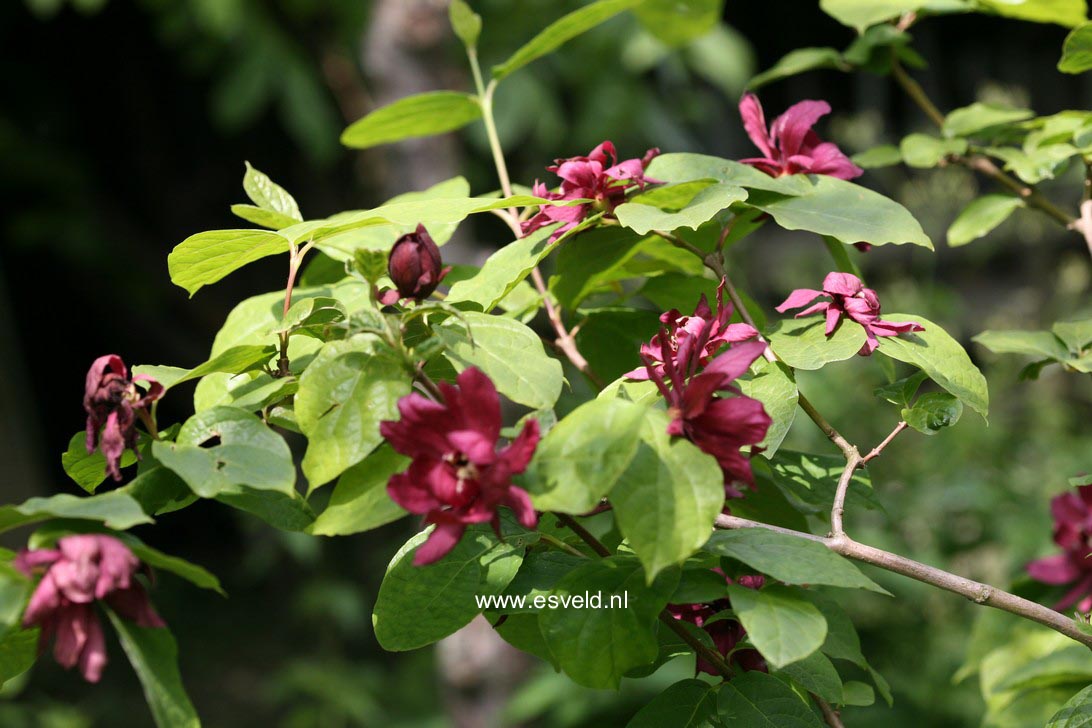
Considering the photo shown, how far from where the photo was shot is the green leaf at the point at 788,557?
0.50 metres

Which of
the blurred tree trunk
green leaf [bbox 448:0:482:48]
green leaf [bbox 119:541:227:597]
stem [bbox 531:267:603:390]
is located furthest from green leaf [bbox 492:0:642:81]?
the blurred tree trunk

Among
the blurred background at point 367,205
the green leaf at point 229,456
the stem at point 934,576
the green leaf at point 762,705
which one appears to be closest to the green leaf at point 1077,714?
the stem at point 934,576

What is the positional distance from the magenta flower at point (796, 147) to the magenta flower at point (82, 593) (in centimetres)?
51

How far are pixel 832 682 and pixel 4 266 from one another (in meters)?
4.69

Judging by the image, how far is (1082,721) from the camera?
0.65 meters

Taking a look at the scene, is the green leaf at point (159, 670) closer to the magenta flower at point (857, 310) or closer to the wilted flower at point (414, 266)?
the wilted flower at point (414, 266)

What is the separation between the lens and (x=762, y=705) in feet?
1.96

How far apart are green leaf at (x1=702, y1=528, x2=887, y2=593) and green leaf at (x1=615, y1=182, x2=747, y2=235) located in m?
0.18

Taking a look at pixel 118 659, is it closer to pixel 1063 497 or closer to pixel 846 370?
pixel 846 370

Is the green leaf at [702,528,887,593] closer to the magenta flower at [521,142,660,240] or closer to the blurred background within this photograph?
the magenta flower at [521,142,660,240]

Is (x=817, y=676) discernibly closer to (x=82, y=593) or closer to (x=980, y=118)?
(x=82, y=593)

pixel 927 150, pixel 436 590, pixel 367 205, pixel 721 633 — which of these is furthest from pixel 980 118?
pixel 367 205

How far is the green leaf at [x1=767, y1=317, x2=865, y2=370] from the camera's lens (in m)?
0.60

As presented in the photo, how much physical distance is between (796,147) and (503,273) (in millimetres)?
255
